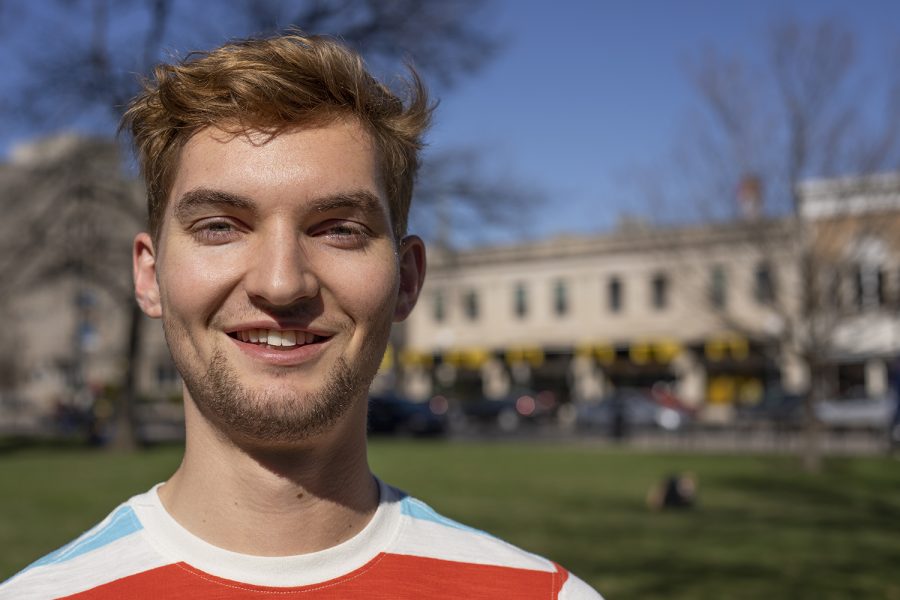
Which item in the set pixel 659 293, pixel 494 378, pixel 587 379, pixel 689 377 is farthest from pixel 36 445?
pixel 689 377

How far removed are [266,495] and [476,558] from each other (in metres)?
0.40

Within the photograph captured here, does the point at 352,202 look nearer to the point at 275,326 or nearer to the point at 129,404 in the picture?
the point at 275,326

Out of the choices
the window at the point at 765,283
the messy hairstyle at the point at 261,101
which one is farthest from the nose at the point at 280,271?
the window at the point at 765,283

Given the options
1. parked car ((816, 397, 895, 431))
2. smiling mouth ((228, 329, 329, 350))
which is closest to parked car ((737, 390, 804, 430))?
parked car ((816, 397, 895, 431))

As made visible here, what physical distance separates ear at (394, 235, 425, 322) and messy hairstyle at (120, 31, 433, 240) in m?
0.12

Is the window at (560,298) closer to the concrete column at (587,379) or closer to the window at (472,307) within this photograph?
the concrete column at (587,379)

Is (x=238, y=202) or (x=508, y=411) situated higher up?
(x=238, y=202)

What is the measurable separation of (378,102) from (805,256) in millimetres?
19456

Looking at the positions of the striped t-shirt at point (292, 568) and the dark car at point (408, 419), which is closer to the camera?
the striped t-shirt at point (292, 568)

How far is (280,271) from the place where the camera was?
1776 mm

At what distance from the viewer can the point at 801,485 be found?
57.3ft

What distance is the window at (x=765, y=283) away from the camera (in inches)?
825

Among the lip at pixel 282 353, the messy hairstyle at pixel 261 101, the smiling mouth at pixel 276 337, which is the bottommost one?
the lip at pixel 282 353

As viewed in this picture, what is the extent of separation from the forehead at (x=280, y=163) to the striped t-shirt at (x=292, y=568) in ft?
1.94
